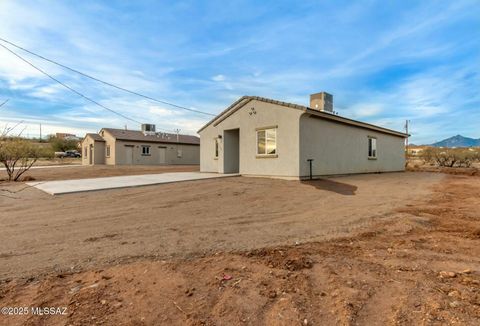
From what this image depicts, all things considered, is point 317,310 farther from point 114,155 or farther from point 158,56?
point 114,155

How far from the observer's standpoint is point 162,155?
33.7 m

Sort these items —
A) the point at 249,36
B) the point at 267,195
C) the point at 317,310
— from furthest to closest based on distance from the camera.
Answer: the point at 249,36
the point at 267,195
the point at 317,310

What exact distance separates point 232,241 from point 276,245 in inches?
28.3

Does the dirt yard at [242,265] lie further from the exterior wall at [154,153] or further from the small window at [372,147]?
the exterior wall at [154,153]

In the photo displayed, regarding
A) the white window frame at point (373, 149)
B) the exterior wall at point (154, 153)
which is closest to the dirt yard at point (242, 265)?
the white window frame at point (373, 149)

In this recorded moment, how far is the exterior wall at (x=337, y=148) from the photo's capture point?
13.0 meters

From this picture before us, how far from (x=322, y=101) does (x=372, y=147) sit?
15.9 ft

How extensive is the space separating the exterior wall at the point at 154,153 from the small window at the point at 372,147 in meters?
22.6

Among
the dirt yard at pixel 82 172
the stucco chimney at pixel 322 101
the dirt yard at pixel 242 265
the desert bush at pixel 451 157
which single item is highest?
the stucco chimney at pixel 322 101

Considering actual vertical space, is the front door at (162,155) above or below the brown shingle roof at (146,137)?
below

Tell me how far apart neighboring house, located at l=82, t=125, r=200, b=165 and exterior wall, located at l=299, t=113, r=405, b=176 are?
888 inches

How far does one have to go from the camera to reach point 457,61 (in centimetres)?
1591

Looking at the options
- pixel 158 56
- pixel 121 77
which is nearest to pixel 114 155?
pixel 121 77

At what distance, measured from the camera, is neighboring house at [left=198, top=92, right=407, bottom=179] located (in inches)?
507
